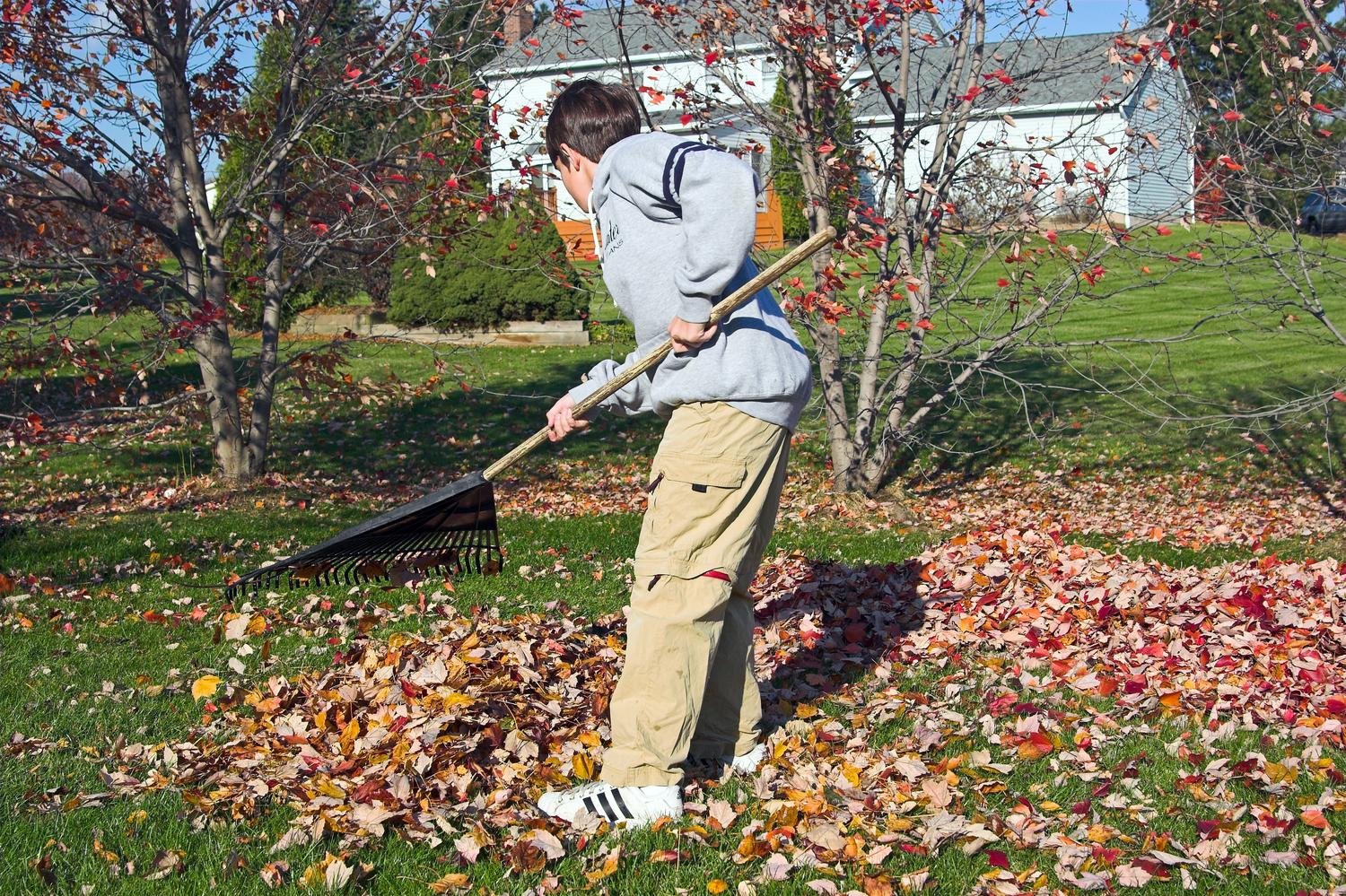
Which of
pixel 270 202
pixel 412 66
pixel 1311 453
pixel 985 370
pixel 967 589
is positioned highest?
pixel 412 66

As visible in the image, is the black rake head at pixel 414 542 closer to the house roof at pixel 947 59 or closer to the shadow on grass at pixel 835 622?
the shadow on grass at pixel 835 622

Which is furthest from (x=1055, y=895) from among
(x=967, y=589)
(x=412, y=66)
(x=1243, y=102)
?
(x=1243, y=102)

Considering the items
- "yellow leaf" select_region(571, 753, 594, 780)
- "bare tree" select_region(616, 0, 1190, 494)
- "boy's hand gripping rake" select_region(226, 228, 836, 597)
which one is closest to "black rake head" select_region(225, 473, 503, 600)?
"boy's hand gripping rake" select_region(226, 228, 836, 597)

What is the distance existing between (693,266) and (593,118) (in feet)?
1.96

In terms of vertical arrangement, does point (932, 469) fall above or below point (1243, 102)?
below

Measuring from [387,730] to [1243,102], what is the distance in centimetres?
786

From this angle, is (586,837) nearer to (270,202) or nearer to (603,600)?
(603,600)

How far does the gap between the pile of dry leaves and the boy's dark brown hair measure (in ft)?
5.86

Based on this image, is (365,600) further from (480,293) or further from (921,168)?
(480,293)

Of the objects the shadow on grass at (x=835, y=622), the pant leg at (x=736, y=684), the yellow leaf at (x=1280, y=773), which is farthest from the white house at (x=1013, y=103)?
the yellow leaf at (x=1280, y=773)

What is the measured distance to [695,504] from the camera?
3178 millimetres

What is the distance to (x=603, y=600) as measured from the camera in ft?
18.1

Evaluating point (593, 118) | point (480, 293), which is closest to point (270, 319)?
point (593, 118)

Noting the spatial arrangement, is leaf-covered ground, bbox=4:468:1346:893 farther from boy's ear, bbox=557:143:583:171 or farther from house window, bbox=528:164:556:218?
house window, bbox=528:164:556:218
